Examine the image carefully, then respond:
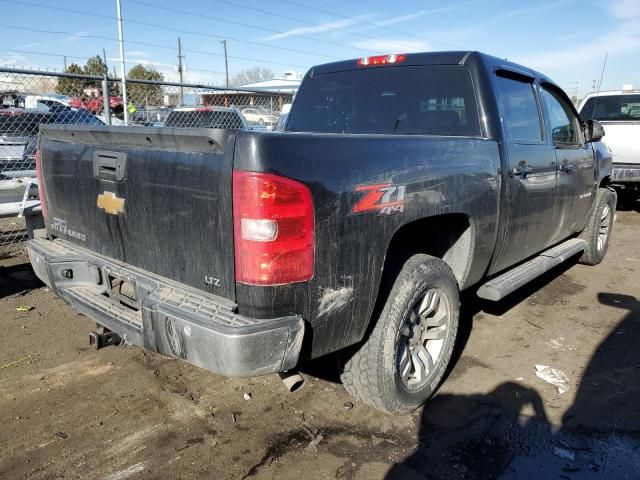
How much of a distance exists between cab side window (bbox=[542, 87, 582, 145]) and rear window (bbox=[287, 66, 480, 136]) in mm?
1236

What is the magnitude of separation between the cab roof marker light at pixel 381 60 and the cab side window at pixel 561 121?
4.49 ft

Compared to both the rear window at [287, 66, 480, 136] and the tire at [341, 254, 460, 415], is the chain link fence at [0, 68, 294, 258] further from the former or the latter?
the tire at [341, 254, 460, 415]

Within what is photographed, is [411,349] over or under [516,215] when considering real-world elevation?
under

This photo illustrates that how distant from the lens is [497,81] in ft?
12.0

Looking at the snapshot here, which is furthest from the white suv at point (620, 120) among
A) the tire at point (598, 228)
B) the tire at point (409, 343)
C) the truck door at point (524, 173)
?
the tire at point (409, 343)

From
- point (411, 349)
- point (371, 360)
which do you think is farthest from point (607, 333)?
point (371, 360)

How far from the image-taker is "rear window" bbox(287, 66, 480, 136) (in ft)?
11.7

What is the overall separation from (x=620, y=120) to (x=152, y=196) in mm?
10035

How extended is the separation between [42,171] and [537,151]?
11.5 ft

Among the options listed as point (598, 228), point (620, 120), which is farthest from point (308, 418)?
point (620, 120)

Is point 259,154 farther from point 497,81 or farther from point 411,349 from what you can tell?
point 497,81

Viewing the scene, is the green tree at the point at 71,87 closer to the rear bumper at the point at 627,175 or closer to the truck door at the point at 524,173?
the truck door at the point at 524,173

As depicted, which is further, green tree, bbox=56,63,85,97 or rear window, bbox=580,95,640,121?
rear window, bbox=580,95,640,121

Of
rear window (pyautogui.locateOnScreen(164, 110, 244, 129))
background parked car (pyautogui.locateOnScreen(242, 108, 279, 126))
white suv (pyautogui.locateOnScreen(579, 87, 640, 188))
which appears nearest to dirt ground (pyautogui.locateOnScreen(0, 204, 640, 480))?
rear window (pyautogui.locateOnScreen(164, 110, 244, 129))
